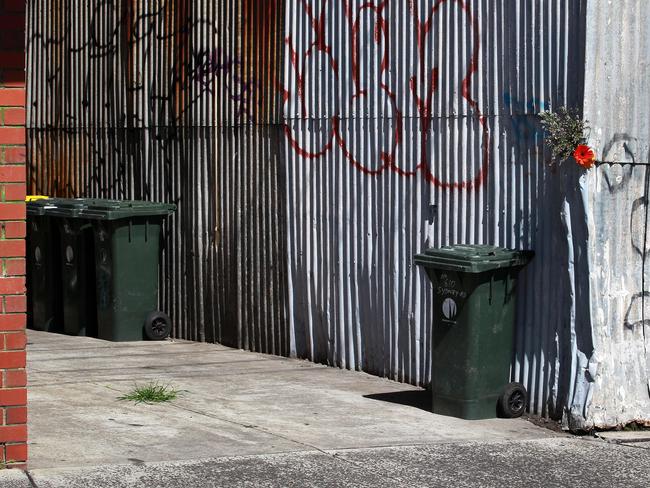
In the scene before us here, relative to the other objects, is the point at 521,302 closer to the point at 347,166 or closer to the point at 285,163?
the point at 347,166

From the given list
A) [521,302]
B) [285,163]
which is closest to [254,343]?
[285,163]

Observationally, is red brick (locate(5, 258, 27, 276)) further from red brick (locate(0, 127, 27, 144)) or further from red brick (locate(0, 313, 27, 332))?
red brick (locate(0, 127, 27, 144))

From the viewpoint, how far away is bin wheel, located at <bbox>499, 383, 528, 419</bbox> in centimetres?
883

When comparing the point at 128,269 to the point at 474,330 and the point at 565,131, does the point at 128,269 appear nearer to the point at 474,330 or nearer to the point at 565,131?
the point at 474,330

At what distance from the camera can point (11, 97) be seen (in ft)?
23.4

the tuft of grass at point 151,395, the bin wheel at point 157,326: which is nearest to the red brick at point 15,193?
the tuft of grass at point 151,395

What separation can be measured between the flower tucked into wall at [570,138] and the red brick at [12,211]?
11.0 ft

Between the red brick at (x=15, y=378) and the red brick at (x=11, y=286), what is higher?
the red brick at (x=11, y=286)

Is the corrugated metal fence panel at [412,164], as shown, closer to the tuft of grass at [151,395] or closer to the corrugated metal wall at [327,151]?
the corrugated metal wall at [327,151]

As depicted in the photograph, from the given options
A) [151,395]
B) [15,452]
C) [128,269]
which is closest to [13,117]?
[15,452]

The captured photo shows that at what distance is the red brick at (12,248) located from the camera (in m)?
7.12

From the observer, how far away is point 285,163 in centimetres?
1135

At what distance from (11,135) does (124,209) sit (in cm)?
503

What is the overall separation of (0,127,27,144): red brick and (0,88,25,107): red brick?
0.13m
